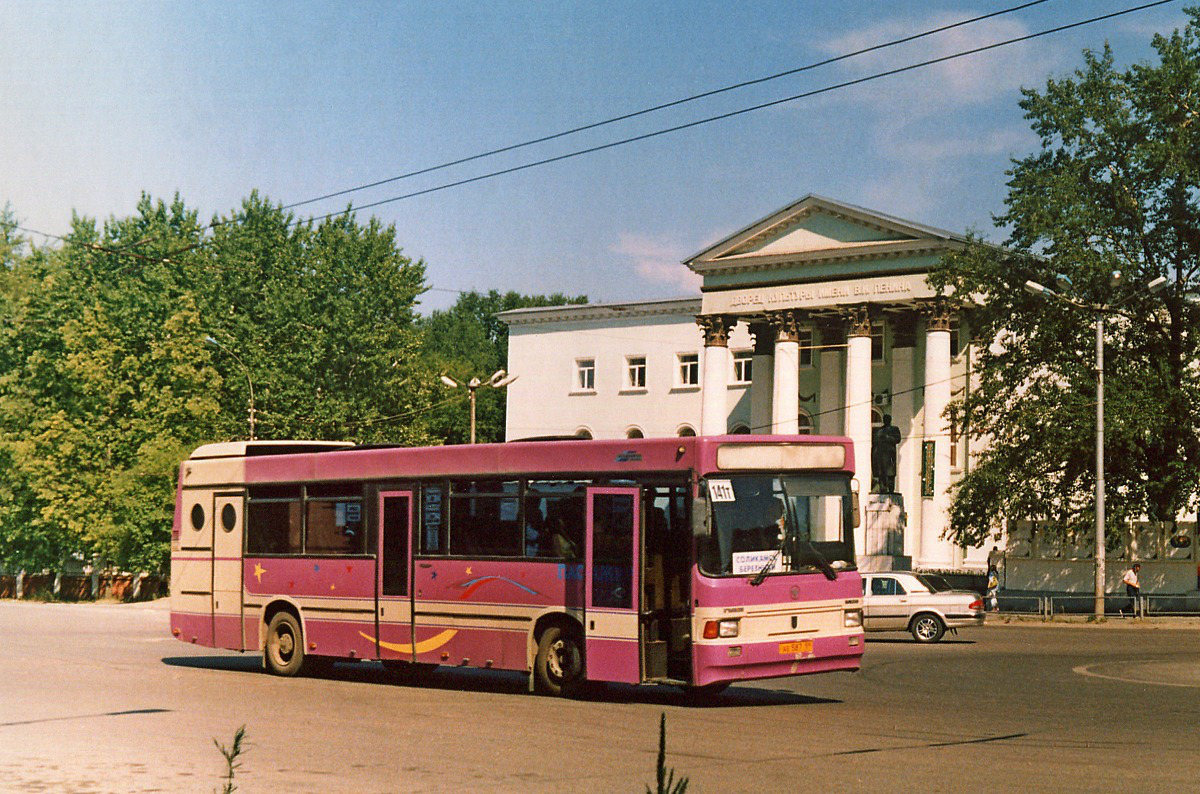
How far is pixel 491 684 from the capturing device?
19.9m

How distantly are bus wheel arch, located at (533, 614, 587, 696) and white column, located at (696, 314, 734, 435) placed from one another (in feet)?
172

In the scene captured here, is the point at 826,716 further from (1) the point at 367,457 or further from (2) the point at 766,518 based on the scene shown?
(1) the point at 367,457

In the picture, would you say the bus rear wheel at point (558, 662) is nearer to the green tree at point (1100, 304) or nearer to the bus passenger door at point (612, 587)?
the bus passenger door at point (612, 587)

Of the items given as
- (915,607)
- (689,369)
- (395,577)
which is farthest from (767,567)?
(689,369)

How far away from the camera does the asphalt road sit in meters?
10.8

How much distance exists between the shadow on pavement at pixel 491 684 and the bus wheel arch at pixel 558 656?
0.91 ft

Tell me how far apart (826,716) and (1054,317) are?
1355 inches

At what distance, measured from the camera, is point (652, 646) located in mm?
16406

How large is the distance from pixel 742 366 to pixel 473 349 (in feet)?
129

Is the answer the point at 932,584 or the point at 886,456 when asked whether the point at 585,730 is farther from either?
the point at 886,456

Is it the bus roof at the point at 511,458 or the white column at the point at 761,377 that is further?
the white column at the point at 761,377

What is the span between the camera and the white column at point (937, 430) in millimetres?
61812

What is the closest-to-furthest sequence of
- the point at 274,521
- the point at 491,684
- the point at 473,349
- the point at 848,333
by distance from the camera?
the point at 491,684, the point at 274,521, the point at 848,333, the point at 473,349

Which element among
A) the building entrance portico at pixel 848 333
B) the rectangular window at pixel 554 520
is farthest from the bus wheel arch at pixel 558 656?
the building entrance portico at pixel 848 333
